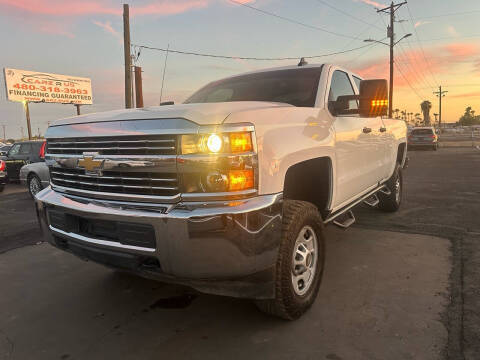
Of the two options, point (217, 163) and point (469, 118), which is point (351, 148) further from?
point (469, 118)

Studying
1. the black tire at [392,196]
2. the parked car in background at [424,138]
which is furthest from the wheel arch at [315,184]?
the parked car in background at [424,138]

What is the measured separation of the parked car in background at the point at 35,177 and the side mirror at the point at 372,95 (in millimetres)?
7874

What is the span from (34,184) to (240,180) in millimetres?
8705

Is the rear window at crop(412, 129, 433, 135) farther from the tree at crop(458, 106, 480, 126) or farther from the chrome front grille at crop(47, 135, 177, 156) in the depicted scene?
the tree at crop(458, 106, 480, 126)

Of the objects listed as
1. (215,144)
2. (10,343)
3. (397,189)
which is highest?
(215,144)

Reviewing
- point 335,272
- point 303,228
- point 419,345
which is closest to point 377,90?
point 303,228

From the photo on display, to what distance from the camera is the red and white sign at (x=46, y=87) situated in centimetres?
3403

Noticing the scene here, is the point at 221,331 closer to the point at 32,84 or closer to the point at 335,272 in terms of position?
the point at 335,272

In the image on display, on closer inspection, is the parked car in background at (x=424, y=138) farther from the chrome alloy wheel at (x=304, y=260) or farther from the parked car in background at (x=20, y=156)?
the chrome alloy wheel at (x=304, y=260)

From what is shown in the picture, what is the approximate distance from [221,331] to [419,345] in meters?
1.31

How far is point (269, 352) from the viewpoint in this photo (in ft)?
7.97

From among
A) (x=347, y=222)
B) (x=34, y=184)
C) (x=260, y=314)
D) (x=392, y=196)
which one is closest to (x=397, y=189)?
(x=392, y=196)

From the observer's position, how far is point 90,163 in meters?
2.63

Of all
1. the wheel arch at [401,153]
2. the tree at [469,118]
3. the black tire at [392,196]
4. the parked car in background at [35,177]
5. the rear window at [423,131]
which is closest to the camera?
the black tire at [392,196]
